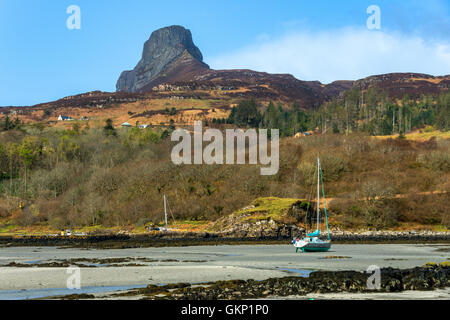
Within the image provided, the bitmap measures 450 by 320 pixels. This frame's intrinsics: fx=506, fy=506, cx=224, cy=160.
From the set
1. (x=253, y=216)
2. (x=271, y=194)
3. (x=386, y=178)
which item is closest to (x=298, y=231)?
(x=253, y=216)

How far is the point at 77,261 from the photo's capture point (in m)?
43.5

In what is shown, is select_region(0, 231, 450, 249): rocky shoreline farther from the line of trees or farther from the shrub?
the line of trees

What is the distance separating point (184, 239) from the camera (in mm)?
74938

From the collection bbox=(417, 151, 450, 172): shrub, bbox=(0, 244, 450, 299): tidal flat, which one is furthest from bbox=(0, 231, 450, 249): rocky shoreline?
bbox=(417, 151, 450, 172): shrub

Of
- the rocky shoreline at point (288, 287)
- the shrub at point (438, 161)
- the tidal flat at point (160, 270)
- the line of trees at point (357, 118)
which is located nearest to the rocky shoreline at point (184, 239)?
the tidal flat at point (160, 270)

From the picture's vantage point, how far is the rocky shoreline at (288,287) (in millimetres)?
24109

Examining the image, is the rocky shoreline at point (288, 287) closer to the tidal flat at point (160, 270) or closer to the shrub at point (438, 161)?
the tidal flat at point (160, 270)

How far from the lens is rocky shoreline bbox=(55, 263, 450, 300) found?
24.1 m

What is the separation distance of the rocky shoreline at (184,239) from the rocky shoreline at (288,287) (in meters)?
36.0

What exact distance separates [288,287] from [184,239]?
50.4 m

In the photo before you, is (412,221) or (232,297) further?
(412,221)

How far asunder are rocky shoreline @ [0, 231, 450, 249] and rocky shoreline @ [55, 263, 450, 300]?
3597 centimetres
